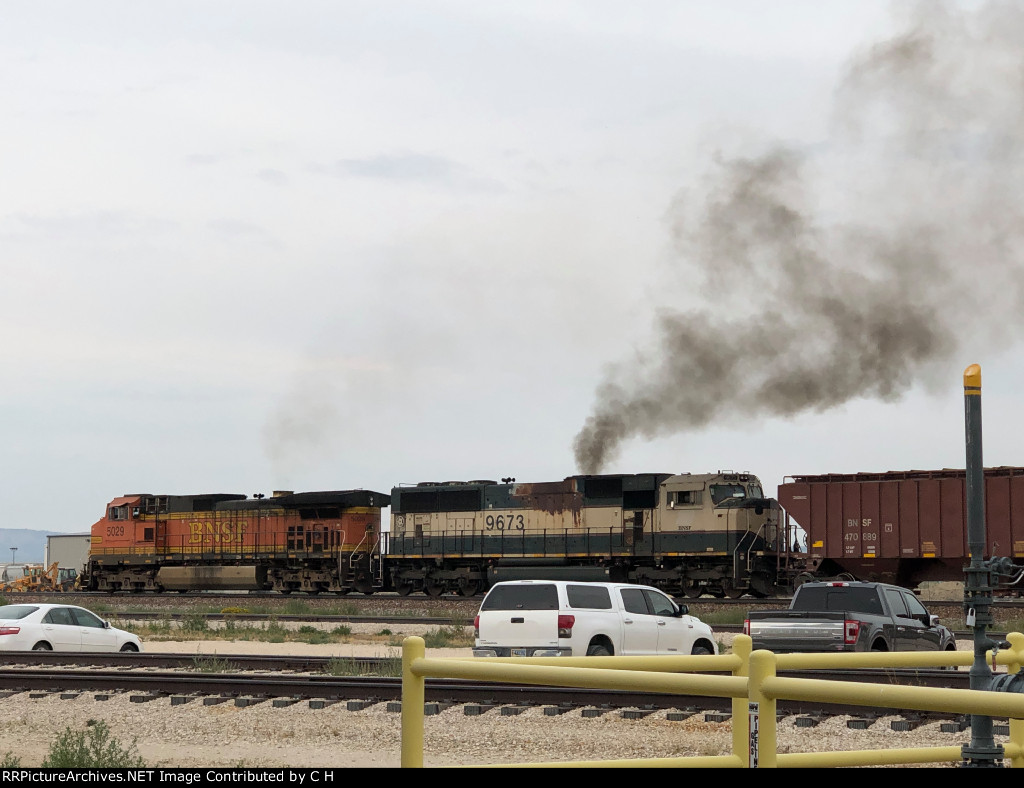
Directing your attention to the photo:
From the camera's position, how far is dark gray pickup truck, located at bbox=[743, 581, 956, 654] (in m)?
16.5

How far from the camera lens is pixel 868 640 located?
1670cm

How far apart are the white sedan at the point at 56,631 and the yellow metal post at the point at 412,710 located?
19.5 m

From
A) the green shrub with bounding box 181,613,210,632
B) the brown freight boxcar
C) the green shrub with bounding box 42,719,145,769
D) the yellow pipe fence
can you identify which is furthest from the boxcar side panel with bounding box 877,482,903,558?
the yellow pipe fence

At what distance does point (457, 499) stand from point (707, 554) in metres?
9.43

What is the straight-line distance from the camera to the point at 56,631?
73.3 feet

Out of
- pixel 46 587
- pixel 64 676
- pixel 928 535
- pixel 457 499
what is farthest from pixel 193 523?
pixel 64 676

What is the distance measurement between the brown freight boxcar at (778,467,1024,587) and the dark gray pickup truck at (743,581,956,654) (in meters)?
14.3

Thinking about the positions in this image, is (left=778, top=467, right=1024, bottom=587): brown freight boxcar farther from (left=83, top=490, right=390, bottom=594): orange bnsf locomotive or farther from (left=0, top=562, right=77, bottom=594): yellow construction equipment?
(left=0, top=562, right=77, bottom=594): yellow construction equipment

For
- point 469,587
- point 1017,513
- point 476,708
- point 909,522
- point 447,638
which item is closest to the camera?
point 476,708

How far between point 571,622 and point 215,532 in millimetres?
31667

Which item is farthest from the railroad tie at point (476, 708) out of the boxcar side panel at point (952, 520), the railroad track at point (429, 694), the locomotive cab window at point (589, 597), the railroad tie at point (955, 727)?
the boxcar side panel at point (952, 520)

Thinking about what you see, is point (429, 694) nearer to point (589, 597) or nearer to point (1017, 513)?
point (589, 597)

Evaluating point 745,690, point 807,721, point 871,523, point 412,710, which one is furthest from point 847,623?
point 871,523
